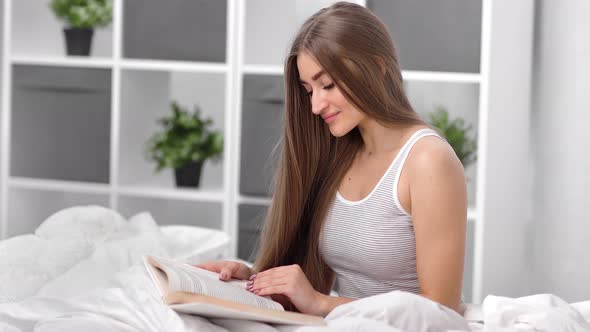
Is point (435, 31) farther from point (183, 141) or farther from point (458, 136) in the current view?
point (183, 141)

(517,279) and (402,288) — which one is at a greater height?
(402,288)

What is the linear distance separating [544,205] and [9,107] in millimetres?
2129

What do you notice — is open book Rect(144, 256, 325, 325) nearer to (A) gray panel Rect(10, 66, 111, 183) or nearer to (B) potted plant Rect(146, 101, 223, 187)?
(B) potted plant Rect(146, 101, 223, 187)

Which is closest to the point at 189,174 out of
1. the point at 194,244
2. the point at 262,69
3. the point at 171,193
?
the point at 171,193

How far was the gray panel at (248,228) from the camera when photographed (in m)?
3.01

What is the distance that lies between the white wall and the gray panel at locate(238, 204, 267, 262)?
40.1 inches

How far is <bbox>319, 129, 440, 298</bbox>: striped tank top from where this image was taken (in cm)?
162

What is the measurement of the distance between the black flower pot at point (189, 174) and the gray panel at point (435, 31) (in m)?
0.93

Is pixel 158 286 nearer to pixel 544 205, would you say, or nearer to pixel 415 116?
pixel 415 116

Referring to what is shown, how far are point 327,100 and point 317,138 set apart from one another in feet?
0.64

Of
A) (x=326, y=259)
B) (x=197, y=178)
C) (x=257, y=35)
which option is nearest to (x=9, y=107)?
(x=197, y=178)

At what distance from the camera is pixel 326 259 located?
5.90 ft

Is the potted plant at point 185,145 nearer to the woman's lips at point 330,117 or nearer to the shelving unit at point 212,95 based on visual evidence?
the shelving unit at point 212,95

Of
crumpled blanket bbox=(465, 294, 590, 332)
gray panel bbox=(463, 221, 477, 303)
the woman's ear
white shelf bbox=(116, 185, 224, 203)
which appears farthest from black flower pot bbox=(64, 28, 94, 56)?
crumpled blanket bbox=(465, 294, 590, 332)
